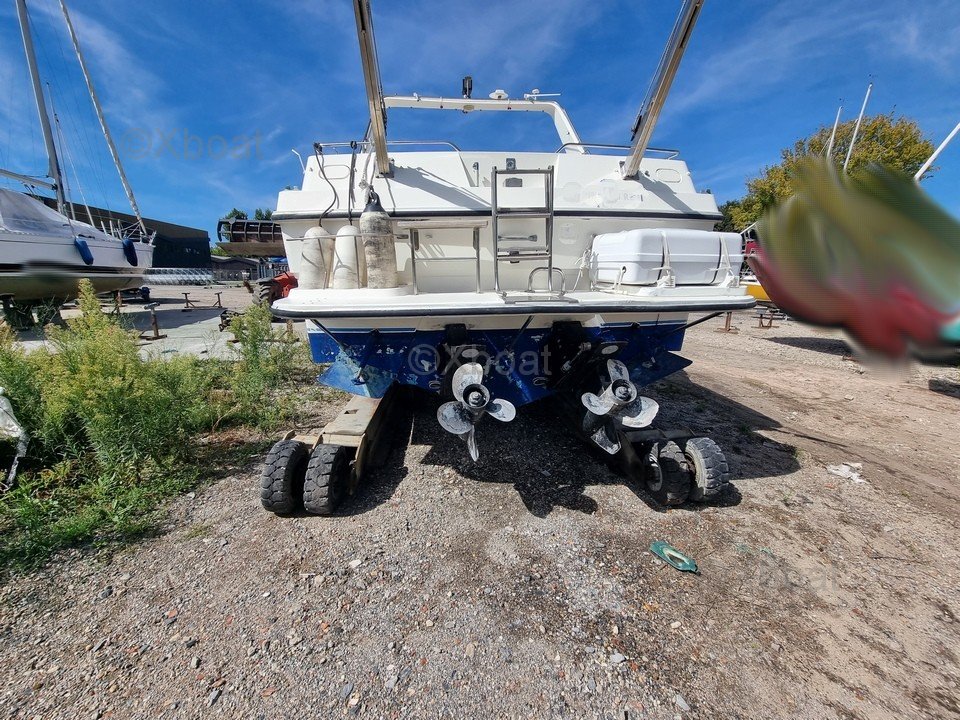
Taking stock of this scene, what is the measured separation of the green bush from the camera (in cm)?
240

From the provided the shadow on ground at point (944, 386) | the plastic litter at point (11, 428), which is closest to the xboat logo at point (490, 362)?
the plastic litter at point (11, 428)

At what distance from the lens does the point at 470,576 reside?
2156 millimetres

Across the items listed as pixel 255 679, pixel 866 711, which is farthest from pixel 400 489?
pixel 866 711

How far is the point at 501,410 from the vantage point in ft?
8.26

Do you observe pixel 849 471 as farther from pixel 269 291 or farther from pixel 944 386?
pixel 269 291

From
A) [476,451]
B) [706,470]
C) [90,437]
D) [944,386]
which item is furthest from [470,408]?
[944,386]

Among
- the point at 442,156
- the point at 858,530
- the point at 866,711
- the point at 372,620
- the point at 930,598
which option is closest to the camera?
the point at 866,711

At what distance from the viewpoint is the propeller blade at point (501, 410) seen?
2.49m

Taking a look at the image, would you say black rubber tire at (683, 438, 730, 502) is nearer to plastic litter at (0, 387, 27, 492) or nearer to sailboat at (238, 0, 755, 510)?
sailboat at (238, 0, 755, 510)

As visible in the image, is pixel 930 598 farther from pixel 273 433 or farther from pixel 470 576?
pixel 273 433

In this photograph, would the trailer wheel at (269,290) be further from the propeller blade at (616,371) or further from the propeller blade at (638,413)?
the propeller blade at (638,413)

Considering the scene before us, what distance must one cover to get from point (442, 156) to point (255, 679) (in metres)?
4.06

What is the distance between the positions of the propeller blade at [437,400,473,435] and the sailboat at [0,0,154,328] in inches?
341

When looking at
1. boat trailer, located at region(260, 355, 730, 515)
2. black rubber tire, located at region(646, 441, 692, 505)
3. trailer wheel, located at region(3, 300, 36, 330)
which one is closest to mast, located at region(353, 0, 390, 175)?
boat trailer, located at region(260, 355, 730, 515)
